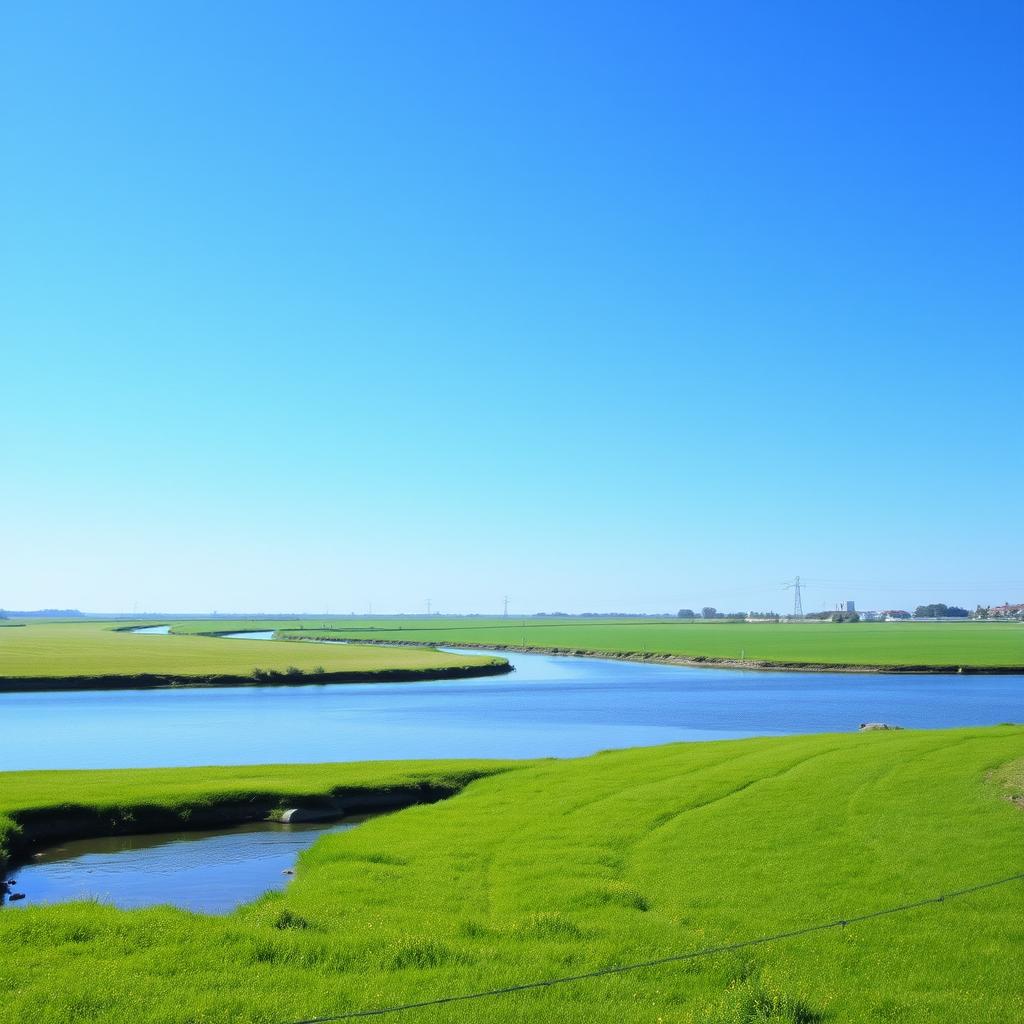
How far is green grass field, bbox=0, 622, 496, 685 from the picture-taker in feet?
293

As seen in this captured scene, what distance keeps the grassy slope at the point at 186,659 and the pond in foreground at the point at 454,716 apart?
10076 millimetres

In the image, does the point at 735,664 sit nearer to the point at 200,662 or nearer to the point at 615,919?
the point at 200,662

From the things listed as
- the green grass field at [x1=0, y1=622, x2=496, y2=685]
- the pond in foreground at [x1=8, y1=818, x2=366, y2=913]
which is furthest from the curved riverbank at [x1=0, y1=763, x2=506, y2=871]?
the green grass field at [x1=0, y1=622, x2=496, y2=685]

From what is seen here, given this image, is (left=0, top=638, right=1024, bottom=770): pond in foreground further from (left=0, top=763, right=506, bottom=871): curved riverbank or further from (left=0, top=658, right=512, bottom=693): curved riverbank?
(left=0, top=763, right=506, bottom=871): curved riverbank

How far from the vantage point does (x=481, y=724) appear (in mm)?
55281

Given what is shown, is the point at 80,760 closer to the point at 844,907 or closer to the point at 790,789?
the point at 790,789

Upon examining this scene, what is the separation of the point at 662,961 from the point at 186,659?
4151 inches

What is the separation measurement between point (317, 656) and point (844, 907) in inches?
4381

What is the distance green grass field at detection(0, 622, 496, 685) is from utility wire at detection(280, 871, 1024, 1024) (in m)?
81.2

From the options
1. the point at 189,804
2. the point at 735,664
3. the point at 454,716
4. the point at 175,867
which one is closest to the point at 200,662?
the point at 454,716

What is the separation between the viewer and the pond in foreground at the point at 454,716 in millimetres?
43812

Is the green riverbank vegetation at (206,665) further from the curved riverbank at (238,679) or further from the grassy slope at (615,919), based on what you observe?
the grassy slope at (615,919)

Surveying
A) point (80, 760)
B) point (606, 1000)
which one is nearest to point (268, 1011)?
point (606, 1000)

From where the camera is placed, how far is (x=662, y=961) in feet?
37.9
